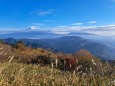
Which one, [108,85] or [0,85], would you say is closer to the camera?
[0,85]

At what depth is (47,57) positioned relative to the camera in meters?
46.0

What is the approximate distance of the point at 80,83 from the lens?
579 cm

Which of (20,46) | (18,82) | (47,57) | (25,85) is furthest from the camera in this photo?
(20,46)

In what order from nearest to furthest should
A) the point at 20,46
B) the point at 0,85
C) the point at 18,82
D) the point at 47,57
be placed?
the point at 0,85
the point at 18,82
the point at 47,57
the point at 20,46

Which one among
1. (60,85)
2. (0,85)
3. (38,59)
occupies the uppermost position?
(0,85)

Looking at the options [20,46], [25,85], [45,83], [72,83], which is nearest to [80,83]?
[72,83]

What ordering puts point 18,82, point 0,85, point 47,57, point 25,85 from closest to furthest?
point 0,85, point 18,82, point 25,85, point 47,57

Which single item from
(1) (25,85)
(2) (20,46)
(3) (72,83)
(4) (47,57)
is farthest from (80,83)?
(2) (20,46)

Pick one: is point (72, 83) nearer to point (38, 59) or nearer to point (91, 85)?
point (91, 85)

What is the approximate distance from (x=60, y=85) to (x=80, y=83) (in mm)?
362

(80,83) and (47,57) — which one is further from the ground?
(80,83)

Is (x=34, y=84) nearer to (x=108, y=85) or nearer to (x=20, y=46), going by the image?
(x=108, y=85)

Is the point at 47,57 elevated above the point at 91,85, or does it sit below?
below

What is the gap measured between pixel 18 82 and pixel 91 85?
1.30m
